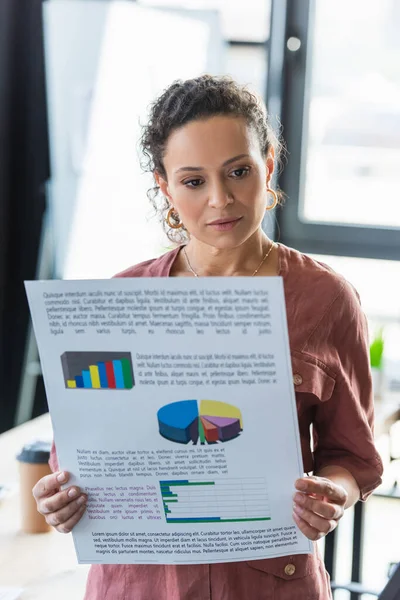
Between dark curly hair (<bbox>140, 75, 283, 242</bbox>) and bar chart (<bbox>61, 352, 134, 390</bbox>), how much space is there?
336 millimetres

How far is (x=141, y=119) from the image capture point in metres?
3.45

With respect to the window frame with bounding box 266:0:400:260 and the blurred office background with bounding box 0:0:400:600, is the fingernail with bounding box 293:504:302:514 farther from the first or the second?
the window frame with bounding box 266:0:400:260

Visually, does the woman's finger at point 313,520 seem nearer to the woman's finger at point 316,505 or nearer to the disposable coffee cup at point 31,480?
the woman's finger at point 316,505

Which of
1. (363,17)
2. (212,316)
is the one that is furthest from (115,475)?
(363,17)

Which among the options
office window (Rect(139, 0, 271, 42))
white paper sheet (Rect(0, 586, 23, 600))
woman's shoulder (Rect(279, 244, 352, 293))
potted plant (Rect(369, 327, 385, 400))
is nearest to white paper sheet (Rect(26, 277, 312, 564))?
woman's shoulder (Rect(279, 244, 352, 293))

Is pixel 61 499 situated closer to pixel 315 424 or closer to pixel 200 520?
pixel 200 520

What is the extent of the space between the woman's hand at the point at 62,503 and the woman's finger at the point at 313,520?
258mm

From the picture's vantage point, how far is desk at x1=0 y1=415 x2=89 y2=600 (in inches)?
57.4

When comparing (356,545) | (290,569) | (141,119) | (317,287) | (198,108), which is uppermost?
(198,108)

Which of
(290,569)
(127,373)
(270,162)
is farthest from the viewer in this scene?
(270,162)

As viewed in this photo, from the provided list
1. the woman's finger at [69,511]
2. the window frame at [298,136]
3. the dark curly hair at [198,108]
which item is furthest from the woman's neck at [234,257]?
the window frame at [298,136]

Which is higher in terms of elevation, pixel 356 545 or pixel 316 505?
pixel 316 505

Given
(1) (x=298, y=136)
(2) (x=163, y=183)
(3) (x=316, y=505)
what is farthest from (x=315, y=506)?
(1) (x=298, y=136)

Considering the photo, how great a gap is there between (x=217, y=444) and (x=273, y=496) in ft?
0.31
